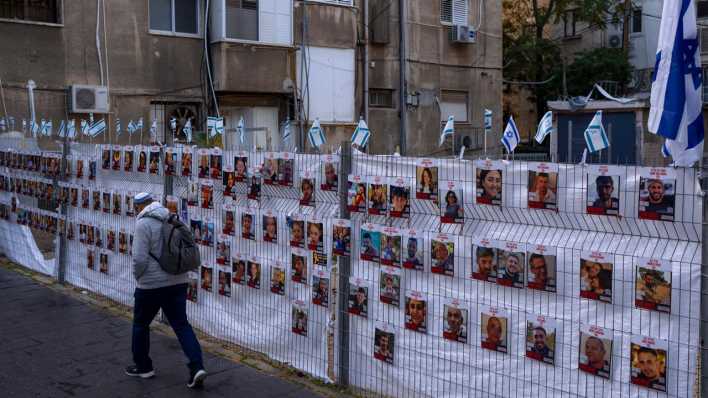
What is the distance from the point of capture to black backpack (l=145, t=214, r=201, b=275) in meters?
6.74

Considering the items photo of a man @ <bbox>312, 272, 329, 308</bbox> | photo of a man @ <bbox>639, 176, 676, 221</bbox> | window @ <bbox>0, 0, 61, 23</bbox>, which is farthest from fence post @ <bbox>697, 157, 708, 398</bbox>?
window @ <bbox>0, 0, 61, 23</bbox>

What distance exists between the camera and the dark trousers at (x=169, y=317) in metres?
6.79

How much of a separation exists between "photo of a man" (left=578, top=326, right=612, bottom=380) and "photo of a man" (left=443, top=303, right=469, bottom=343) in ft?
3.05

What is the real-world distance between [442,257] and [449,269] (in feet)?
0.34

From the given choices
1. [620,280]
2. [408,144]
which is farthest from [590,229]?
[408,144]

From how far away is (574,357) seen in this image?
16.8ft

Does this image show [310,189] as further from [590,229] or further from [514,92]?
[514,92]

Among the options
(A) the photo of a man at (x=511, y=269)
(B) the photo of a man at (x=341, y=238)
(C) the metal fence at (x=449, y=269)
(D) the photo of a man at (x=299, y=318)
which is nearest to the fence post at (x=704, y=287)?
(C) the metal fence at (x=449, y=269)

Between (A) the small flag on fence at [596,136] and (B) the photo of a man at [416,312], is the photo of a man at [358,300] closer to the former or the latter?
(B) the photo of a man at [416,312]

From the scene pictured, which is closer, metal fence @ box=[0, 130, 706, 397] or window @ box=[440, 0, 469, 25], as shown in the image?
metal fence @ box=[0, 130, 706, 397]

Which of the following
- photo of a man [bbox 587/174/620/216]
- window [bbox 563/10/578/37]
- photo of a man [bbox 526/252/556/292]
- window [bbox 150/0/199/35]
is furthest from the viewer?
window [bbox 563/10/578/37]

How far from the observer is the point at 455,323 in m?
5.80

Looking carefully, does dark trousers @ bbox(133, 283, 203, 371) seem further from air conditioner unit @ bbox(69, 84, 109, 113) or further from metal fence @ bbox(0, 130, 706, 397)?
air conditioner unit @ bbox(69, 84, 109, 113)

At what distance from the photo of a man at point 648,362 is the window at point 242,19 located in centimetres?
1672
